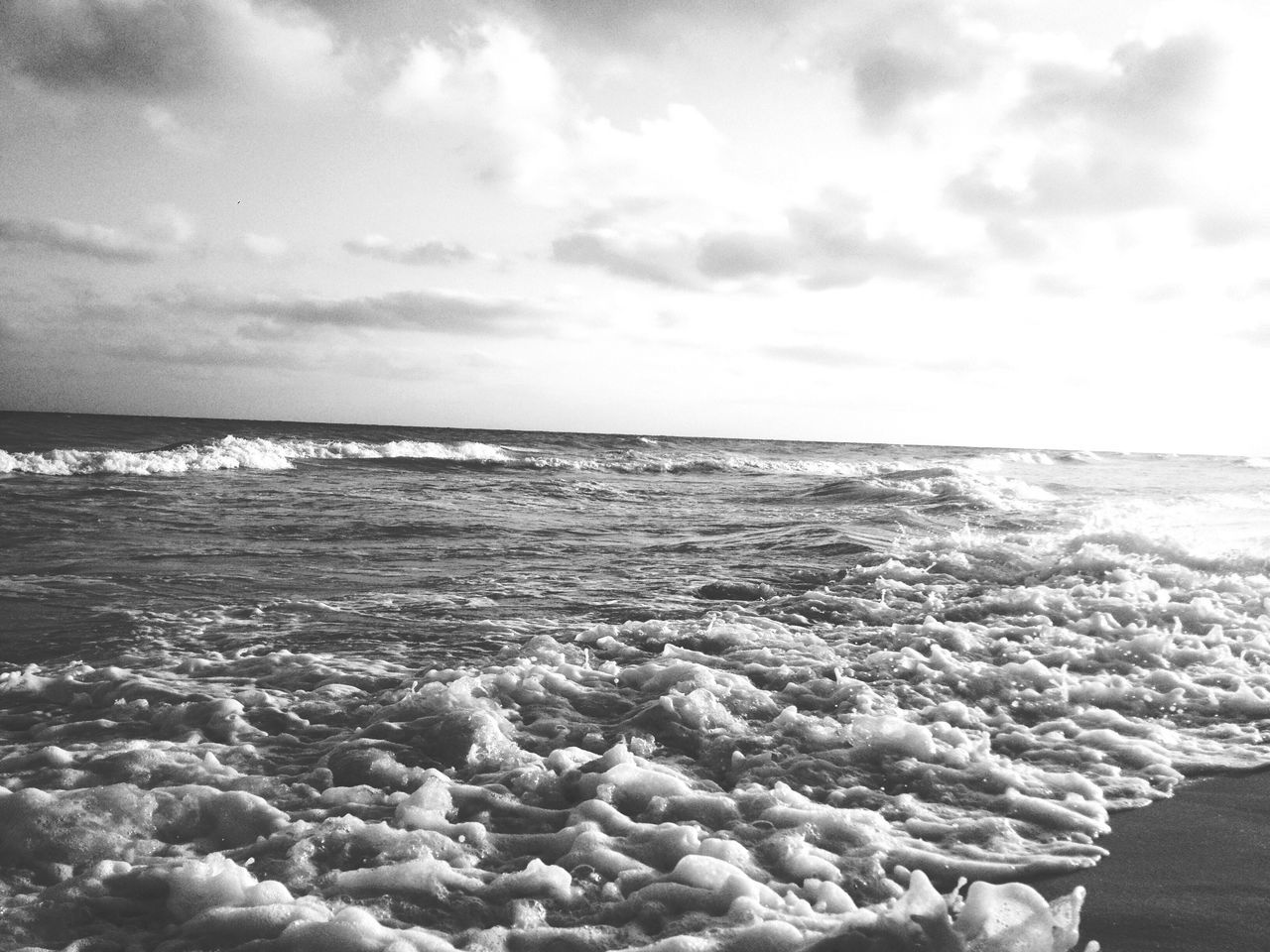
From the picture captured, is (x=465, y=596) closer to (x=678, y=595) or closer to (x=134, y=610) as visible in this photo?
(x=678, y=595)

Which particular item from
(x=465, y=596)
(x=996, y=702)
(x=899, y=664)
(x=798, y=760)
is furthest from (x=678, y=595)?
(x=798, y=760)

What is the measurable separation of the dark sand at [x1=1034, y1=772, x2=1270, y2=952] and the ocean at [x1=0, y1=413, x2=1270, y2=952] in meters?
0.11

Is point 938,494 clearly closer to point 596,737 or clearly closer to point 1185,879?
point 596,737

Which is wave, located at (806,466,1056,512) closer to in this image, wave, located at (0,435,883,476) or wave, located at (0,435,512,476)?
wave, located at (0,435,883,476)

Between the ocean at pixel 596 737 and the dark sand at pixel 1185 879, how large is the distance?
110mm

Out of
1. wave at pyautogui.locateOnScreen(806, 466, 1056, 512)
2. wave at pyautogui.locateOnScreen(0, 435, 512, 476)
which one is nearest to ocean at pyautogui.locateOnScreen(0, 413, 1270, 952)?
wave at pyautogui.locateOnScreen(806, 466, 1056, 512)

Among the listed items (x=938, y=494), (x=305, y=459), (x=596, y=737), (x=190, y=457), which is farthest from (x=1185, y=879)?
(x=305, y=459)

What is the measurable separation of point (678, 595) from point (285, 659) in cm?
338

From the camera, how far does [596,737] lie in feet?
12.1

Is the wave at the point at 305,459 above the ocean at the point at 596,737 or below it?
above

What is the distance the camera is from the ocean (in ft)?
7.62

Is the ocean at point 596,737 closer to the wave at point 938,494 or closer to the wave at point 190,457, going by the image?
the wave at point 938,494

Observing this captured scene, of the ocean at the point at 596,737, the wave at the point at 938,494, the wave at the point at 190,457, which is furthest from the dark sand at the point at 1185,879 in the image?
the wave at the point at 190,457

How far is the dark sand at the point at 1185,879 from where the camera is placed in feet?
7.61
